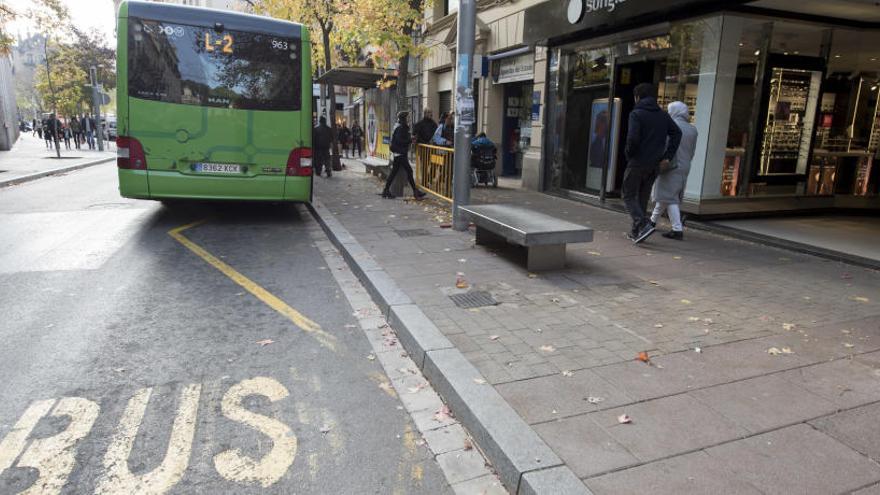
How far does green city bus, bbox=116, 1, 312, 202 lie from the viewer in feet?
26.9

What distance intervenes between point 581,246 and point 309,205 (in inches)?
223

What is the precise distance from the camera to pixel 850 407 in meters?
3.28

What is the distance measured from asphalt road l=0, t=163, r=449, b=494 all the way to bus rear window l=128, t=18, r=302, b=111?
253 centimetres

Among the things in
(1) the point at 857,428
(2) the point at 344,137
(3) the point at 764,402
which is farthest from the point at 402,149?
(2) the point at 344,137

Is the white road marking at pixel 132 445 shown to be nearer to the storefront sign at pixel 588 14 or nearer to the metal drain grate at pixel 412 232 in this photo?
the metal drain grate at pixel 412 232

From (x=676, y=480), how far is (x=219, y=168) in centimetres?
780

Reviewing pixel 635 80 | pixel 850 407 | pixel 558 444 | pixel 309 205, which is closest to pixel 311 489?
pixel 558 444

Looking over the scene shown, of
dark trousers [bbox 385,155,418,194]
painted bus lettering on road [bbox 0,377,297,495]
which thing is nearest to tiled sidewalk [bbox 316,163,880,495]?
painted bus lettering on road [bbox 0,377,297,495]

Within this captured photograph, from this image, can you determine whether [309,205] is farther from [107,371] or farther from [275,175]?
[107,371]

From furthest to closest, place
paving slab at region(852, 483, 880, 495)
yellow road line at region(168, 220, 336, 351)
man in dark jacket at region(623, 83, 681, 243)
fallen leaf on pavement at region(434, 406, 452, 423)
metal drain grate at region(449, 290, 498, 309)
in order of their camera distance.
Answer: man in dark jacket at region(623, 83, 681, 243) → metal drain grate at region(449, 290, 498, 309) → yellow road line at region(168, 220, 336, 351) → fallen leaf on pavement at region(434, 406, 452, 423) → paving slab at region(852, 483, 880, 495)

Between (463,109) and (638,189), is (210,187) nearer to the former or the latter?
(463,109)

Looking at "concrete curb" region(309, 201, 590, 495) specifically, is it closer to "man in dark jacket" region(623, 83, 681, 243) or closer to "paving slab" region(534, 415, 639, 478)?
"paving slab" region(534, 415, 639, 478)

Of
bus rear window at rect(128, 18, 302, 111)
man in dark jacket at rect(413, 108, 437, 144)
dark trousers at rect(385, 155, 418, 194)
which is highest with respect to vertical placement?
bus rear window at rect(128, 18, 302, 111)

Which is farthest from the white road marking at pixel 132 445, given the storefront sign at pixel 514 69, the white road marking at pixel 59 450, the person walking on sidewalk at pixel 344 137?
the person walking on sidewalk at pixel 344 137
